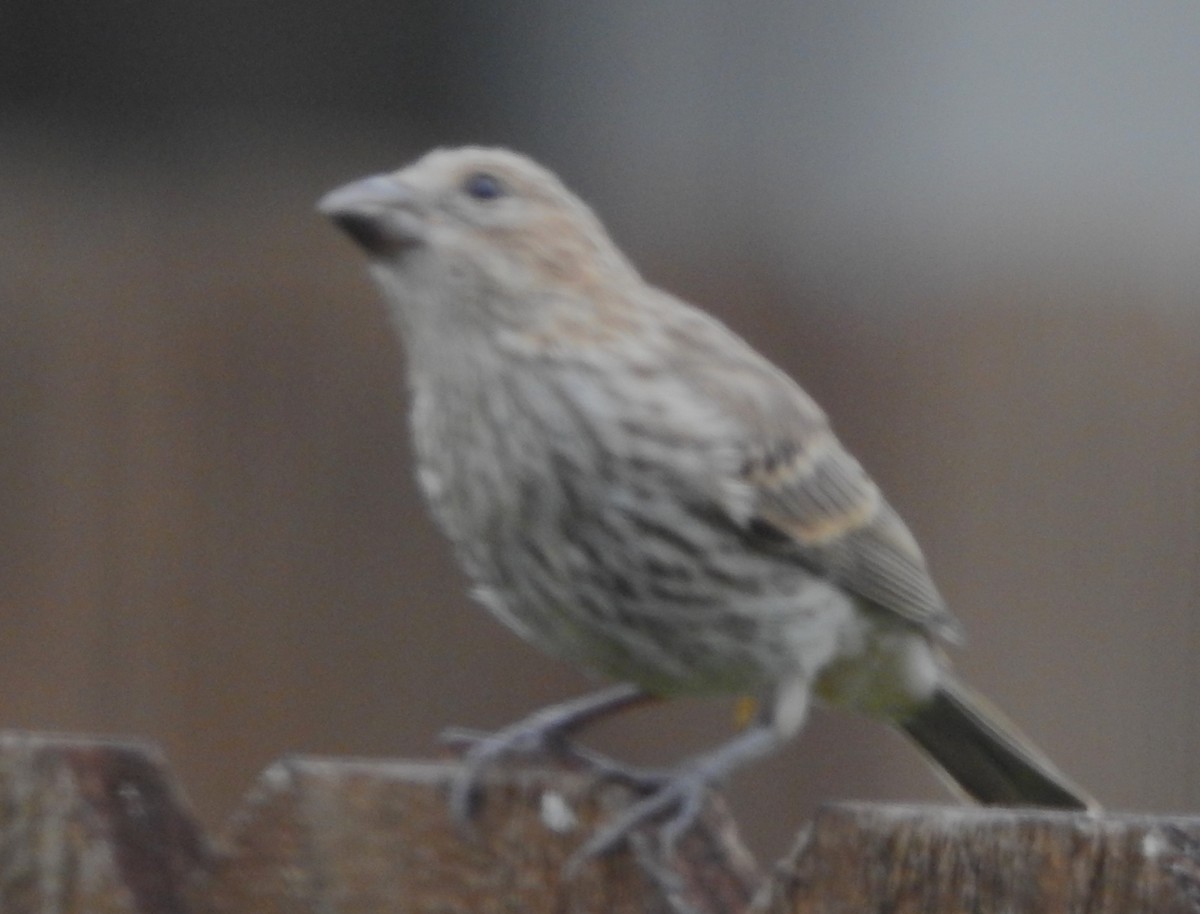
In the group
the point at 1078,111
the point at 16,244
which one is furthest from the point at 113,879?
the point at 1078,111

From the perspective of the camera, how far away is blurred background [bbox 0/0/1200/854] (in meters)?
5.81

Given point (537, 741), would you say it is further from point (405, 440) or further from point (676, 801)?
point (405, 440)

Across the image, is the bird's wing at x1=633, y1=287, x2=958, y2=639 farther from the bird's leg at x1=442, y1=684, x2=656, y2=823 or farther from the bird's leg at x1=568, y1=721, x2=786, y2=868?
the bird's leg at x1=568, y1=721, x2=786, y2=868

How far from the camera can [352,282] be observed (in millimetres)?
6066

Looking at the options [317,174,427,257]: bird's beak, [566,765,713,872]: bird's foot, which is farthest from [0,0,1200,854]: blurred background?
[566,765,713,872]: bird's foot

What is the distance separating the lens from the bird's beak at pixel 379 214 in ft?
12.9

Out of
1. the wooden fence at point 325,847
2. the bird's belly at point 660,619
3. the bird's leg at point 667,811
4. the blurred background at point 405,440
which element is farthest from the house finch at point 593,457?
the blurred background at point 405,440

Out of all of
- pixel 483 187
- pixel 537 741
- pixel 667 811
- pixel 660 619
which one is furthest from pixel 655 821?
pixel 483 187

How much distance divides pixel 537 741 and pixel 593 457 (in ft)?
2.10

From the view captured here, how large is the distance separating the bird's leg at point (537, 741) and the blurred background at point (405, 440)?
1343 millimetres

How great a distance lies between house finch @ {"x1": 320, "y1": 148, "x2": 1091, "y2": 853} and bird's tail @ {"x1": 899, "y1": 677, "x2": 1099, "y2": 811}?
56 millimetres

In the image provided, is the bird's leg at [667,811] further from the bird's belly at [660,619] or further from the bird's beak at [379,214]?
the bird's beak at [379,214]

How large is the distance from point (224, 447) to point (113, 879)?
3.26 meters

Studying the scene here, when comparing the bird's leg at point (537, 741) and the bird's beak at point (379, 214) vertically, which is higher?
the bird's beak at point (379, 214)
